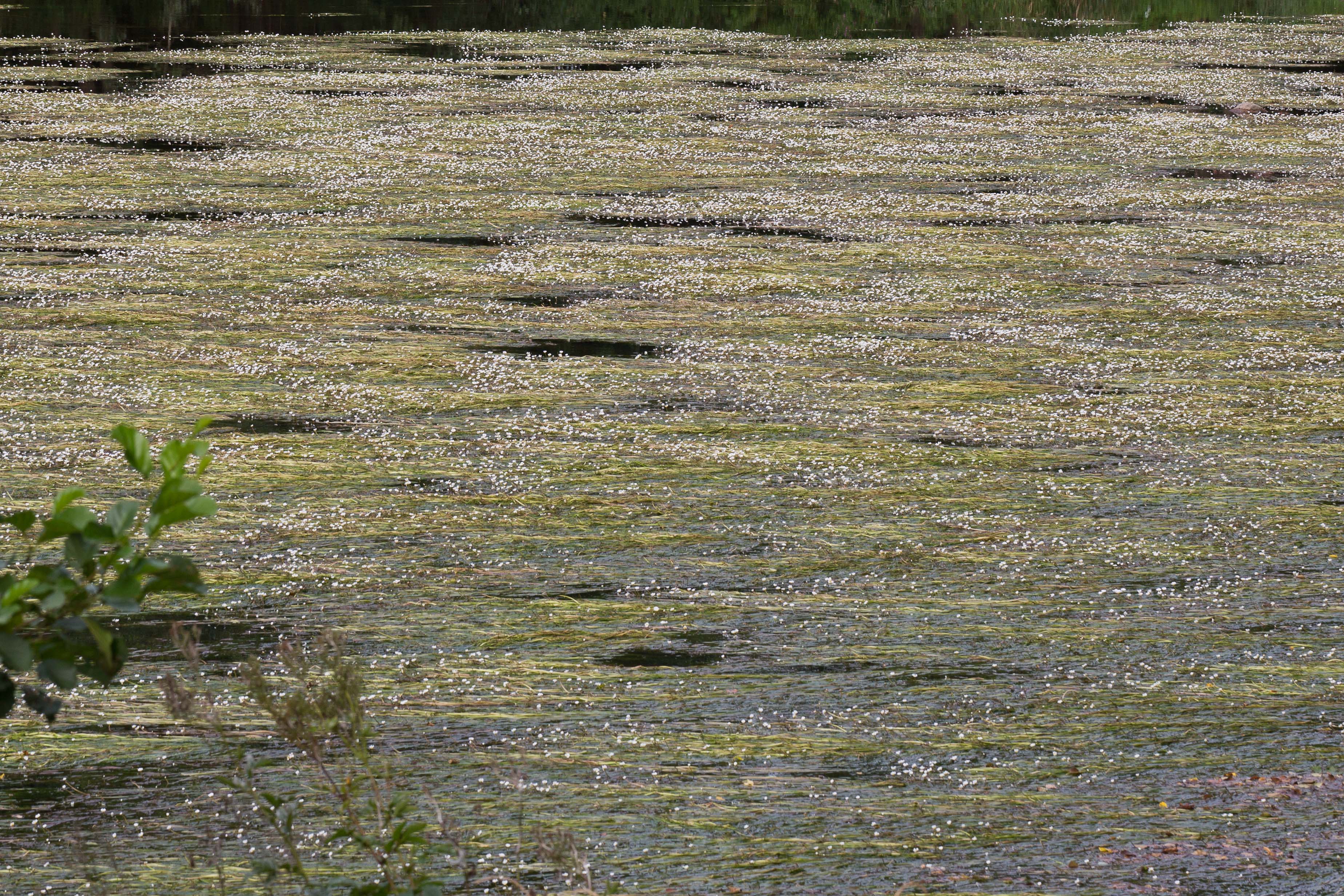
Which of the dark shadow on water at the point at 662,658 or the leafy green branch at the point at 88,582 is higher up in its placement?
the leafy green branch at the point at 88,582

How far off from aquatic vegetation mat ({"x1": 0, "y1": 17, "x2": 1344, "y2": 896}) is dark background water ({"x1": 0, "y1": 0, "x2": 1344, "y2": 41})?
333 inches

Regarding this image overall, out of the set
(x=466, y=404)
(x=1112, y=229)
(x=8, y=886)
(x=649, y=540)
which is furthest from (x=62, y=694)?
(x=1112, y=229)

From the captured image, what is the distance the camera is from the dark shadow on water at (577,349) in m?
5.92

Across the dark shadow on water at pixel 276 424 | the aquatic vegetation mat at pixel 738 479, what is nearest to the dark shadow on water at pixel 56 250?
the aquatic vegetation mat at pixel 738 479

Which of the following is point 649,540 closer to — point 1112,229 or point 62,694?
point 62,694

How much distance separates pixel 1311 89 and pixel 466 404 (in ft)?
35.0

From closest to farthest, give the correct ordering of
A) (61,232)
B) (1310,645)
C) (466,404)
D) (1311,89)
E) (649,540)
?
(1310,645), (649,540), (466,404), (61,232), (1311,89)

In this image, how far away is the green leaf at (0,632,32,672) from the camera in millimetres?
1414

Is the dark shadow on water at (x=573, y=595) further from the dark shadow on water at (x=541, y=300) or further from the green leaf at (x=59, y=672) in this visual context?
the dark shadow on water at (x=541, y=300)

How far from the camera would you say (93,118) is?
11133 millimetres

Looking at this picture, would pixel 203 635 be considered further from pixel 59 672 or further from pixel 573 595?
pixel 59 672

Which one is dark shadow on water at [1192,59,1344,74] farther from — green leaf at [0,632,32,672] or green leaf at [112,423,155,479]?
green leaf at [0,632,32,672]

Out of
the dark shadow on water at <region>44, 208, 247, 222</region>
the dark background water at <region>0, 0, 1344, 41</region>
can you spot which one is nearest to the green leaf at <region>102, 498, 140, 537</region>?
the dark shadow on water at <region>44, 208, 247, 222</region>

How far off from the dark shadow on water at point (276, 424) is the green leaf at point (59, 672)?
3.54m
